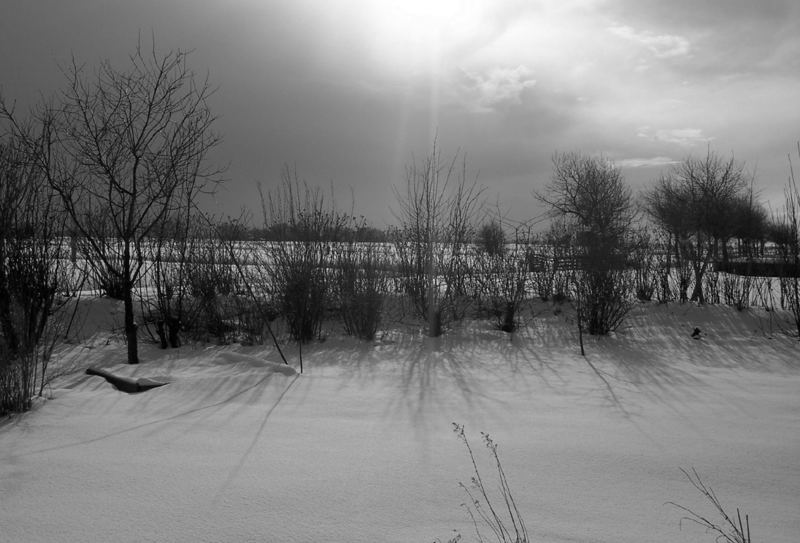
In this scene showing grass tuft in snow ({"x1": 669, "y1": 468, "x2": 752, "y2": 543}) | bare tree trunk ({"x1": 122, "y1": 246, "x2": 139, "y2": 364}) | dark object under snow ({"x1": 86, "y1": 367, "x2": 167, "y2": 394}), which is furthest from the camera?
bare tree trunk ({"x1": 122, "y1": 246, "x2": 139, "y2": 364})

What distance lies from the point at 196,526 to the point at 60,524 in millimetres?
610

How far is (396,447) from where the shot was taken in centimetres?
319

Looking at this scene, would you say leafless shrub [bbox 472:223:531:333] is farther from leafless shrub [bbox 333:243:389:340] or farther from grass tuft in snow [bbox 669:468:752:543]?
grass tuft in snow [bbox 669:468:752:543]

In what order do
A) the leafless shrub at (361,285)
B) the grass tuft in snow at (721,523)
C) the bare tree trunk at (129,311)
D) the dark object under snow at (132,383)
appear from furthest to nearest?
the leafless shrub at (361,285)
the bare tree trunk at (129,311)
the dark object under snow at (132,383)
the grass tuft in snow at (721,523)

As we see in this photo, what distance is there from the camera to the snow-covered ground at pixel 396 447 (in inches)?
92.8

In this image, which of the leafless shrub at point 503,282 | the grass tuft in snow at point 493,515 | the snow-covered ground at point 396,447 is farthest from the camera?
the leafless shrub at point 503,282

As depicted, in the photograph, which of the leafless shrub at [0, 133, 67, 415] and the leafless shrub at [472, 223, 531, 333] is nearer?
the leafless shrub at [0, 133, 67, 415]

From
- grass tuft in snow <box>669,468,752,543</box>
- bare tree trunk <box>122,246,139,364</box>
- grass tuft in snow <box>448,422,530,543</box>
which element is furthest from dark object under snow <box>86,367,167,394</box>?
grass tuft in snow <box>669,468,752,543</box>

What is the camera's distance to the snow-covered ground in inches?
92.8

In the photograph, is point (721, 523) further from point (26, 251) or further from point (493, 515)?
point (26, 251)

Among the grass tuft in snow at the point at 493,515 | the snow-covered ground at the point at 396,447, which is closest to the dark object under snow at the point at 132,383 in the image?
the snow-covered ground at the point at 396,447

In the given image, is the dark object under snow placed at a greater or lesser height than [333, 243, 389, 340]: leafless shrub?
lesser

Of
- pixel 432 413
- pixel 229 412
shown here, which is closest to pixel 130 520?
pixel 229 412

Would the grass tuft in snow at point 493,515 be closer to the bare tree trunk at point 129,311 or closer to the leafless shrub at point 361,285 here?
the bare tree trunk at point 129,311
